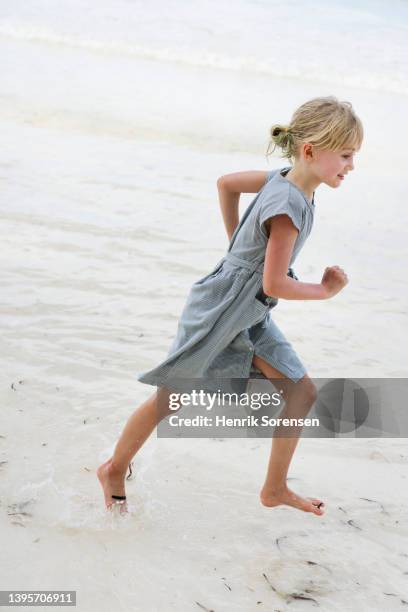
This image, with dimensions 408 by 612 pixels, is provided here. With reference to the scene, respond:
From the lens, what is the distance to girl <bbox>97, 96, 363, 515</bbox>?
2.19 meters

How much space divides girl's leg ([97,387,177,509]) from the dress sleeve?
645 mm

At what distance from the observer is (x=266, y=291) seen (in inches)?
86.2

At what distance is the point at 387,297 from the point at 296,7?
1671 cm

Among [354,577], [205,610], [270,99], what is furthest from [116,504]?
[270,99]

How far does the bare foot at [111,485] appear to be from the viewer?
2.51 m

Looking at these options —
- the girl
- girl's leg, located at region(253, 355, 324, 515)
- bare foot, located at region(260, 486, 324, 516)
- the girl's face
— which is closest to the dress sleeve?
the girl

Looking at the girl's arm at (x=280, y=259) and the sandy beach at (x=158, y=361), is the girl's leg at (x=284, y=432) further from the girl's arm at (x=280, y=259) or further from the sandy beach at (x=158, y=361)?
the girl's arm at (x=280, y=259)

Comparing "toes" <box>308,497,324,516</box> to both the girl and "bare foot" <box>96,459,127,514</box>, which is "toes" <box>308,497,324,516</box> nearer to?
the girl

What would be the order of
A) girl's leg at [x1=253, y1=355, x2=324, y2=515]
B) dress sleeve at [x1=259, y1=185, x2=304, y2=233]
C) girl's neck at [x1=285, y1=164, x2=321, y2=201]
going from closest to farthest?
dress sleeve at [x1=259, y1=185, x2=304, y2=233]
girl's neck at [x1=285, y1=164, x2=321, y2=201]
girl's leg at [x1=253, y1=355, x2=324, y2=515]

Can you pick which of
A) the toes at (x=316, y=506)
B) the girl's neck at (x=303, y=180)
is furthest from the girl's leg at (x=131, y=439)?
the girl's neck at (x=303, y=180)

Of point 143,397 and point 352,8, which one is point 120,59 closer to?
point 352,8

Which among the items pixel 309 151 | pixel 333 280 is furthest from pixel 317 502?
pixel 309 151

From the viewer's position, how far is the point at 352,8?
66.4 ft

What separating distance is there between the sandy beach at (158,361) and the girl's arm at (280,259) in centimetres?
86
